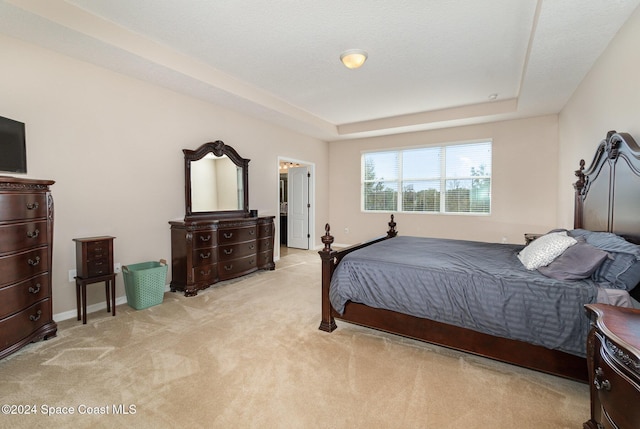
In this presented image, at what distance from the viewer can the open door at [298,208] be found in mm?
7000

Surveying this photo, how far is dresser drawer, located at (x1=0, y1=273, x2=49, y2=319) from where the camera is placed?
209cm

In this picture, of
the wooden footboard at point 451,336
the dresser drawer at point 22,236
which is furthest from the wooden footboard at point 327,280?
the dresser drawer at point 22,236

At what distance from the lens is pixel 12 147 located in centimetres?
249

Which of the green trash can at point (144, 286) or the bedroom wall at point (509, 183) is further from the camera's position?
the bedroom wall at point (509, 183)

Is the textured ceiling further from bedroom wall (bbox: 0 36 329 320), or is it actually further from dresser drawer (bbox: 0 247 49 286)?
dresser drawer (bbox: 0 247 49 286)

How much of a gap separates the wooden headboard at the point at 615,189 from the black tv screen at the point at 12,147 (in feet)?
15.3

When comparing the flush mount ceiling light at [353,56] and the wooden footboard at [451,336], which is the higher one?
the flush mount ceiling light at [353,56]

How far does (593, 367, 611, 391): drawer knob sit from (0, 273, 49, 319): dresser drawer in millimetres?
3449

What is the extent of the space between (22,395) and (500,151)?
6.73 meters

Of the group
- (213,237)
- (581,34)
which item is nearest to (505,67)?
(581,34)

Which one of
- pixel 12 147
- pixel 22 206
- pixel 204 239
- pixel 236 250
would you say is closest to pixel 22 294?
pixel 22 206

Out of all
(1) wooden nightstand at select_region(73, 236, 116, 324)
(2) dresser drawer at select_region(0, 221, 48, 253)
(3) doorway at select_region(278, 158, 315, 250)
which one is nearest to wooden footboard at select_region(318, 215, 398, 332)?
(1) wooden nightstand at select_region(73, 236, 116, 324)

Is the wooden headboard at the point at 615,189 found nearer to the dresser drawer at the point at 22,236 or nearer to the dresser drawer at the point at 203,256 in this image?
the dresser drawer at the point at 203,256

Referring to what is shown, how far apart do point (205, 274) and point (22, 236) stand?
6.24 feet
